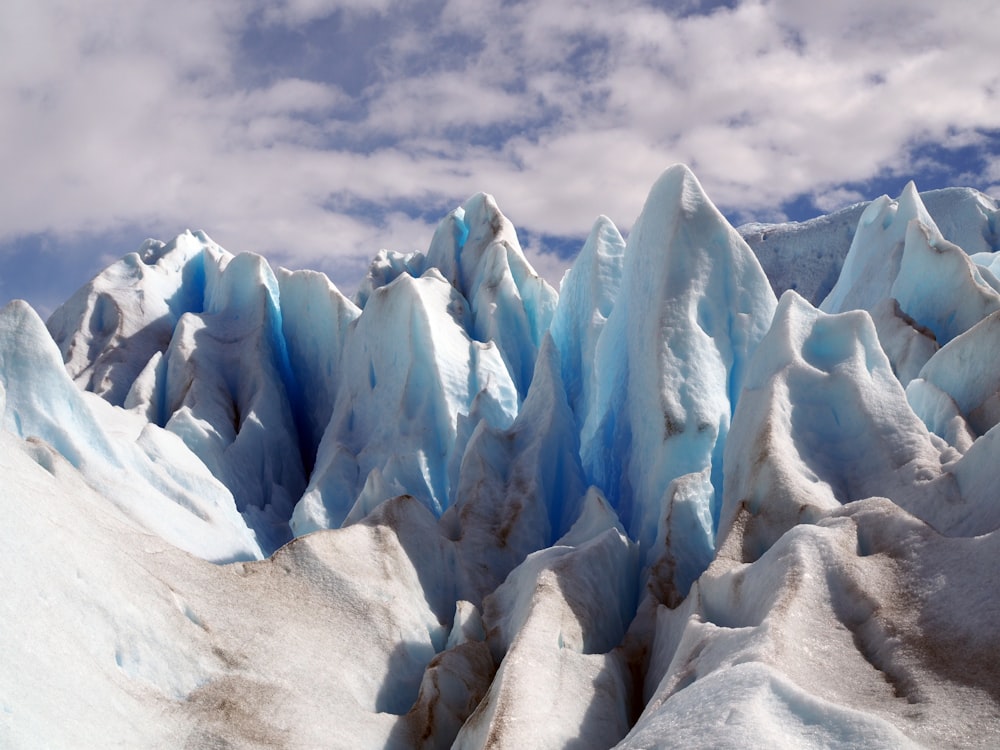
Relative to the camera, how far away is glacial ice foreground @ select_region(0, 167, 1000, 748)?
488 centimetres

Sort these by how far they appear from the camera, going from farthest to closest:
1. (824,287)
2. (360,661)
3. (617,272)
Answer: (824,287) → (617,272) → (360,661)

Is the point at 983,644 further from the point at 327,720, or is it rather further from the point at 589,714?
the point at 327,720

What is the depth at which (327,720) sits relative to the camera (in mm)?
6199

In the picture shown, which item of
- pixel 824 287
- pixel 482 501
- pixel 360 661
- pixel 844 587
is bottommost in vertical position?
pixel 824 287

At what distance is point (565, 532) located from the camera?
34.4 feet

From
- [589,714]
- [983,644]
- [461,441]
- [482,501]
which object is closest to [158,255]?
[461,441]

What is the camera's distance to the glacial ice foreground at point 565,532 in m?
4.88

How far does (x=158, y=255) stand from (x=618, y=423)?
17.8m

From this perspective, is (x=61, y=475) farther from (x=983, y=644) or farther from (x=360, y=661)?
(x=983, y=644)

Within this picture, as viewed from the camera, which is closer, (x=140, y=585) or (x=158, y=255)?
(x=140, y=585)

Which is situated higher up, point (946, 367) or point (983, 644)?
point (983, 644)

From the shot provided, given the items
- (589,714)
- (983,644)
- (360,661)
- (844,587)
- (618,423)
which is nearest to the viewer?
(983,644)

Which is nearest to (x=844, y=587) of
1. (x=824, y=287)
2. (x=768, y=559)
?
(x=768, y=559)

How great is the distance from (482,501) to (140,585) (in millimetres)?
4654
